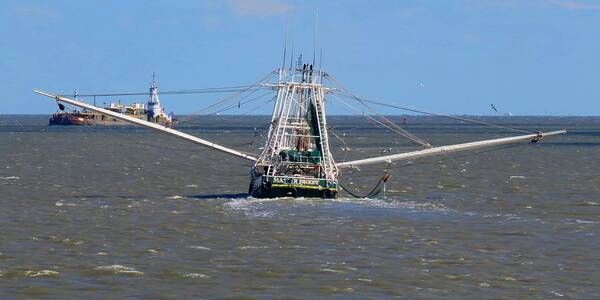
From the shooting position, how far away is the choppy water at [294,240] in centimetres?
3453

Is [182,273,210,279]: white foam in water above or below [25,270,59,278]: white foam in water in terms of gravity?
above

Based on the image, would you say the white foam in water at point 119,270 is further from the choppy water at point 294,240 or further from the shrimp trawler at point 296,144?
the shrimp trawler at point 296,144

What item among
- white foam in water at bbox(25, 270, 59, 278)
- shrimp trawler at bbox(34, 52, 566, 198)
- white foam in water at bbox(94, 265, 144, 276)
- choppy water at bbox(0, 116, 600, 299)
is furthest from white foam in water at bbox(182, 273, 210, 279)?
shrimp trawler at bbox(34, 52, 566, 198)

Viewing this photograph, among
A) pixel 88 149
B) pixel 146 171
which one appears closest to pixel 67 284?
pixel 146 171

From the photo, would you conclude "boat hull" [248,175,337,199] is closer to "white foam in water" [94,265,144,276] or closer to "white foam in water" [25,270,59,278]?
"white foam in water" [94,265,144,276]

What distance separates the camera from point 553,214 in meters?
56.3

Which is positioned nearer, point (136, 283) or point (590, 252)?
point (136, 283)

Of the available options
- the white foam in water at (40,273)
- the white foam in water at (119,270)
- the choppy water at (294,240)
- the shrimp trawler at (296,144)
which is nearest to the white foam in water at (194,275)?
the choppy water at (294,240)

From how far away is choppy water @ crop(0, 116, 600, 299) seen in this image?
113 ft

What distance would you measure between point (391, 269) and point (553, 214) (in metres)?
20.5

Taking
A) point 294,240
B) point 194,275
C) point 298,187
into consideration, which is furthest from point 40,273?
point 298,187

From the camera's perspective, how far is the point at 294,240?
146 feet

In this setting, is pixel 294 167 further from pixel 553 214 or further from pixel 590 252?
pixel 590 252

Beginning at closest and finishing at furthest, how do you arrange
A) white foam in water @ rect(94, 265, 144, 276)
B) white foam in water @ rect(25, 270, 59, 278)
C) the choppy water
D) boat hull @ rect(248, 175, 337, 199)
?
1. the choppy water
2. white foam in water @ rect(25, 270, 59, 278)
3. white foam in water @ rect(94, 265, 144, 276)
4. boat hull @ rect(248, 175, 337, 199)
